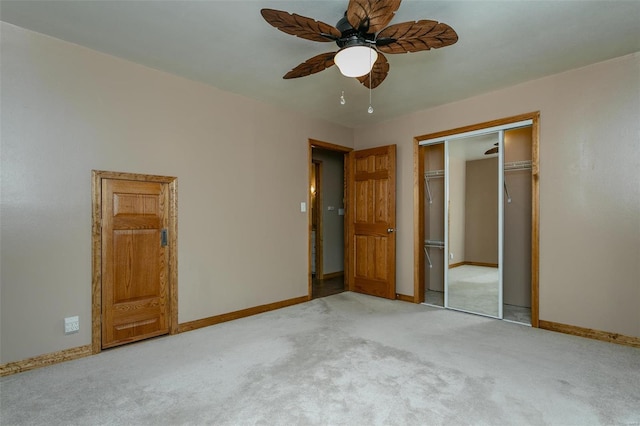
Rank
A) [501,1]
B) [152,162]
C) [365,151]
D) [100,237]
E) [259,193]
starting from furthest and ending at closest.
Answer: [365,151] → [259,193] → [152,162] → [100,237] → [501,1]

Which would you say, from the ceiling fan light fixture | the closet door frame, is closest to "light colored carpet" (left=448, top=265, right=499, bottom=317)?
the closet door frame

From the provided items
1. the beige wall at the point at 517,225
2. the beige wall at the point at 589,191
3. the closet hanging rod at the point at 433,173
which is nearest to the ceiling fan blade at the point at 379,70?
the beige wall at the point at 589,191

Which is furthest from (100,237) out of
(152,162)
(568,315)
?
(568,315)

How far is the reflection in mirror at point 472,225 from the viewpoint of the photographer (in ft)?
13.0

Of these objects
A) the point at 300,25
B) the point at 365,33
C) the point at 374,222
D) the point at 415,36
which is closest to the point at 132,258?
the point at 300,25

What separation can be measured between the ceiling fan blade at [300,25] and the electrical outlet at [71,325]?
9.02 ft

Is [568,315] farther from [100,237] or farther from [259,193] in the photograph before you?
[100,237]

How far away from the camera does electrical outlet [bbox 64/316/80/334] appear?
2.67m

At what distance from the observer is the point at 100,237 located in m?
2.85

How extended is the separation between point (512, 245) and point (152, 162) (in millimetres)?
4275

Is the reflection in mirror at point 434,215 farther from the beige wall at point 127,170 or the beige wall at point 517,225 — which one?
the beige wall at point 127,170

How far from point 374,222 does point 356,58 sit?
3.00 meters

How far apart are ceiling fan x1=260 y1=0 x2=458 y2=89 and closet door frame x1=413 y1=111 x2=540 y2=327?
206 centimetres

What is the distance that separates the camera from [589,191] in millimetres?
3143
